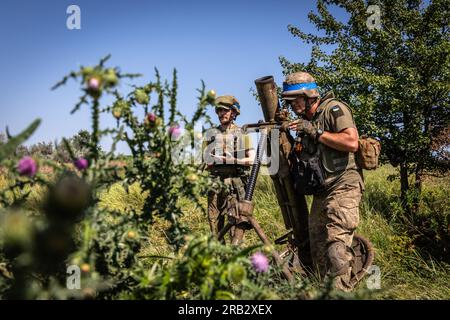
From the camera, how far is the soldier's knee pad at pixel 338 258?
11.0ft

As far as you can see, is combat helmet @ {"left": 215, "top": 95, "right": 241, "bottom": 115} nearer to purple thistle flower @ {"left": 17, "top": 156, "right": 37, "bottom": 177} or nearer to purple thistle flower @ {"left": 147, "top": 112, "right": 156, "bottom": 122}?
purple thistle flower @ {"left": 147, "top": 112, "right": 156, "bottom": 122}

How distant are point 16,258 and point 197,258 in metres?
0.73

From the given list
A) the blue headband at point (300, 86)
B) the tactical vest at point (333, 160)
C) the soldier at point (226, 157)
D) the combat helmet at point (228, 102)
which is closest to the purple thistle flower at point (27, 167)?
the tactical vest at point (333, 160)

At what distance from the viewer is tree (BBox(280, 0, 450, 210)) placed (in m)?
5.94

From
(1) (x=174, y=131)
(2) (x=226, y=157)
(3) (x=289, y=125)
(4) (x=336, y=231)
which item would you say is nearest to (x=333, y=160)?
(3) (x=289, y=125)

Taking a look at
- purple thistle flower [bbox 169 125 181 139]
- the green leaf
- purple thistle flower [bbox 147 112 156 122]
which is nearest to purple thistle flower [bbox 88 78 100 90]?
the green leaf

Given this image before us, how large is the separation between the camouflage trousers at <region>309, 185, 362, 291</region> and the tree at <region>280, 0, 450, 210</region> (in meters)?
2.72

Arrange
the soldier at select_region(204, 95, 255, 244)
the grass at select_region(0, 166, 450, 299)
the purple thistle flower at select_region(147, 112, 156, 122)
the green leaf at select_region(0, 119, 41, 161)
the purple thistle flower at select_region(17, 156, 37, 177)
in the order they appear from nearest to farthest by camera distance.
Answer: the green leaf at select_region(0, 119, 41, 161) < the purple thistle flower at select_region(17, 156, 37, 177) < the purple thistle flower at select_region(147, 112, 156, 122) < the grass at select_region(0, 166, 450, 299) < the soldier at select_region(204, 95, 255, 244)

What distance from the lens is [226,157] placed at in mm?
4949

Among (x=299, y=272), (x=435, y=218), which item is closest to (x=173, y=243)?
(x=299, y=272)

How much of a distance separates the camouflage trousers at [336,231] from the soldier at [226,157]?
4.48 ft

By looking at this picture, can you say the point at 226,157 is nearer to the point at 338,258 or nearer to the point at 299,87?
the point at 299,87

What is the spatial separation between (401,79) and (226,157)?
9.85 ft

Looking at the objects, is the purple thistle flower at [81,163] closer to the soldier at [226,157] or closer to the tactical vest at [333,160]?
the tactical vest at [333,160]
